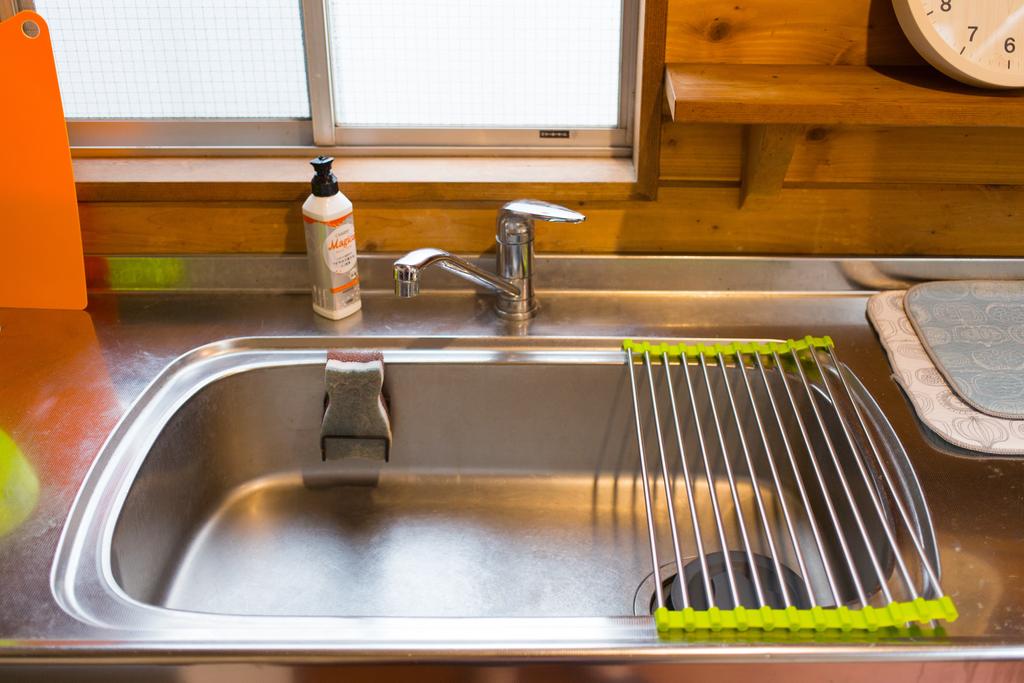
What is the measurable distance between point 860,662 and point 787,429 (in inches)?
18.5

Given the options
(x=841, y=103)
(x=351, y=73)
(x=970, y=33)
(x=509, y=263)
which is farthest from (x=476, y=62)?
(x=970, y=33)

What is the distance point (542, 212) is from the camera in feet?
3.86

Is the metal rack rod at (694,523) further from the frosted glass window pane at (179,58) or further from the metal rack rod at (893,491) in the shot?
the frosted glass window pane at (179,58)

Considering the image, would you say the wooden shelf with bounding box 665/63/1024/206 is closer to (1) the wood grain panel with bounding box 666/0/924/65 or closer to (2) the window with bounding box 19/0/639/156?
(1) the wood grain panel with bounding box 666/0/924/65

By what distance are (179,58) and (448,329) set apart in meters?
0.56

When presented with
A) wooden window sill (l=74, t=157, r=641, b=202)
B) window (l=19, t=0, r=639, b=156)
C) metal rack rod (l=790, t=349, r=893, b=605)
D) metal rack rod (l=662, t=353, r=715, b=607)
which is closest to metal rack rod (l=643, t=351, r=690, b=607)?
metal rack rod (l=662, t=353, r=715, b=607)

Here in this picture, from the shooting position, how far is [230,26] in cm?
136

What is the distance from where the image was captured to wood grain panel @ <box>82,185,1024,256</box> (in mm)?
1329

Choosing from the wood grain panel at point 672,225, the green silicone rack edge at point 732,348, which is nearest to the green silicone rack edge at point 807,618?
the green silicone rack edge at point 732,348

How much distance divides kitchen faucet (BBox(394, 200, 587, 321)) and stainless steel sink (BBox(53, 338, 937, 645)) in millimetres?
76

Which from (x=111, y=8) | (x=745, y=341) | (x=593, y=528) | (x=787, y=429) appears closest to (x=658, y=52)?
(x=745, y=341)

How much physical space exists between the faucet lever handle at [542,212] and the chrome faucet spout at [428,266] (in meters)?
0.09

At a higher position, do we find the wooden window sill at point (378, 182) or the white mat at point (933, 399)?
the wooden window sill at point (378, 182)

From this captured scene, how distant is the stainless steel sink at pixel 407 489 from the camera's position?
1103mm
